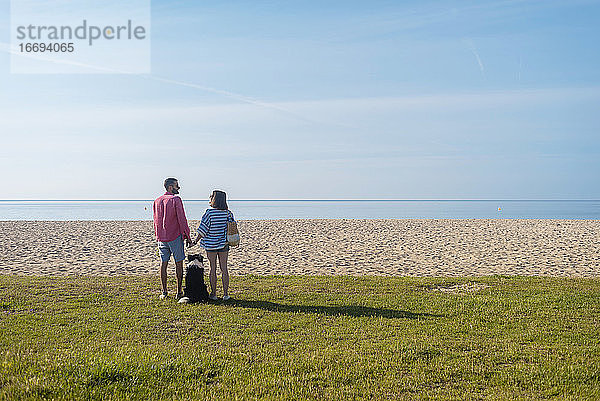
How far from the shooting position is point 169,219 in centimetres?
916

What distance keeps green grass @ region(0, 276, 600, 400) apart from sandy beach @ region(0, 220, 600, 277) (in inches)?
185

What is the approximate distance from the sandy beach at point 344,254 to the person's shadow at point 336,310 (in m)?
5.17

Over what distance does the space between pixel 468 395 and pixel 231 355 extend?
2602 millimetres

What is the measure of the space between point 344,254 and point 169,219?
1169cm

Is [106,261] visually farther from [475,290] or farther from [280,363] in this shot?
[280,363]

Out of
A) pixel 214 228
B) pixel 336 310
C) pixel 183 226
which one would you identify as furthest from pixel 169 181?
pixel 336 310

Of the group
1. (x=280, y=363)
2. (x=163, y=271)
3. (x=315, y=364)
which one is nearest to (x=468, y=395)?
(x=315, y=364)

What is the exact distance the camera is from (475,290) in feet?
35.3

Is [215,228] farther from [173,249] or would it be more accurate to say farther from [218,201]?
[173,249]

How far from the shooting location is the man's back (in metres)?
9.09

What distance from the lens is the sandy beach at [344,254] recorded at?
15.5 meters

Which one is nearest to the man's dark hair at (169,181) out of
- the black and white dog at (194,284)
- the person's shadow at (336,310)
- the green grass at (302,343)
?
the black and white dog at (194,284)

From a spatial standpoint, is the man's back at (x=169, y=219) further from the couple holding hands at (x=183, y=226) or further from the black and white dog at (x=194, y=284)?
the black and white dog at (x=194, y=284)

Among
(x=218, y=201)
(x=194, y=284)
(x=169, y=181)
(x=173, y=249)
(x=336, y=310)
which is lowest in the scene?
(x=336, y=310)
